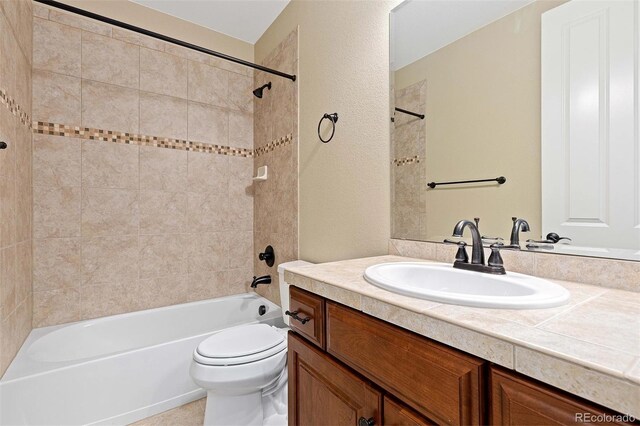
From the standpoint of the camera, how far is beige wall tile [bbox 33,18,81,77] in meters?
1.83

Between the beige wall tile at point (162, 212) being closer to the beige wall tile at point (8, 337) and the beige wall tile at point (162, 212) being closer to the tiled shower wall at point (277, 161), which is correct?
the tiled shower wall at point (277, 161)

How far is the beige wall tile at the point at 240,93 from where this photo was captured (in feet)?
8.46

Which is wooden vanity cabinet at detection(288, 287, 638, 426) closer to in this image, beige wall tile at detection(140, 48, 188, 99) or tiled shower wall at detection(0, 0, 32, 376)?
tiled shower wall at detection(0, 0, 32, 376)

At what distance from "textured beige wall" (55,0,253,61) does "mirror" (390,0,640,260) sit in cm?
175

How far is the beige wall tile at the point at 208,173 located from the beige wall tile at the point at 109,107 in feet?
1.51

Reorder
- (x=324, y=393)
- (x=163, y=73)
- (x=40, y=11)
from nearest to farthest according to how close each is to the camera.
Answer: (x=324, y=393) → (x=40, y=11) → (x=163, y=73)

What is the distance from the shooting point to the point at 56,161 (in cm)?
190

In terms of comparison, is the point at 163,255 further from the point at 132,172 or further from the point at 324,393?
the point at 324,393

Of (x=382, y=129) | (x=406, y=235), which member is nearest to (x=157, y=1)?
(x=382, y=129)

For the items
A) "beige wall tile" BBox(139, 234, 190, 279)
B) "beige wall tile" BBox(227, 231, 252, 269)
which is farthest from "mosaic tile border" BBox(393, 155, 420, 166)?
"beige wall tile" BBox(139, 234, 190, 279)

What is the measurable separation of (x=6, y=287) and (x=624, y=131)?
2.32 metres

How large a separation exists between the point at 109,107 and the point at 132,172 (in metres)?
0.46

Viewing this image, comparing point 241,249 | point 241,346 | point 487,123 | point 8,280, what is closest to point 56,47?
point 8,280

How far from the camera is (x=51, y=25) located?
6.14 ft
